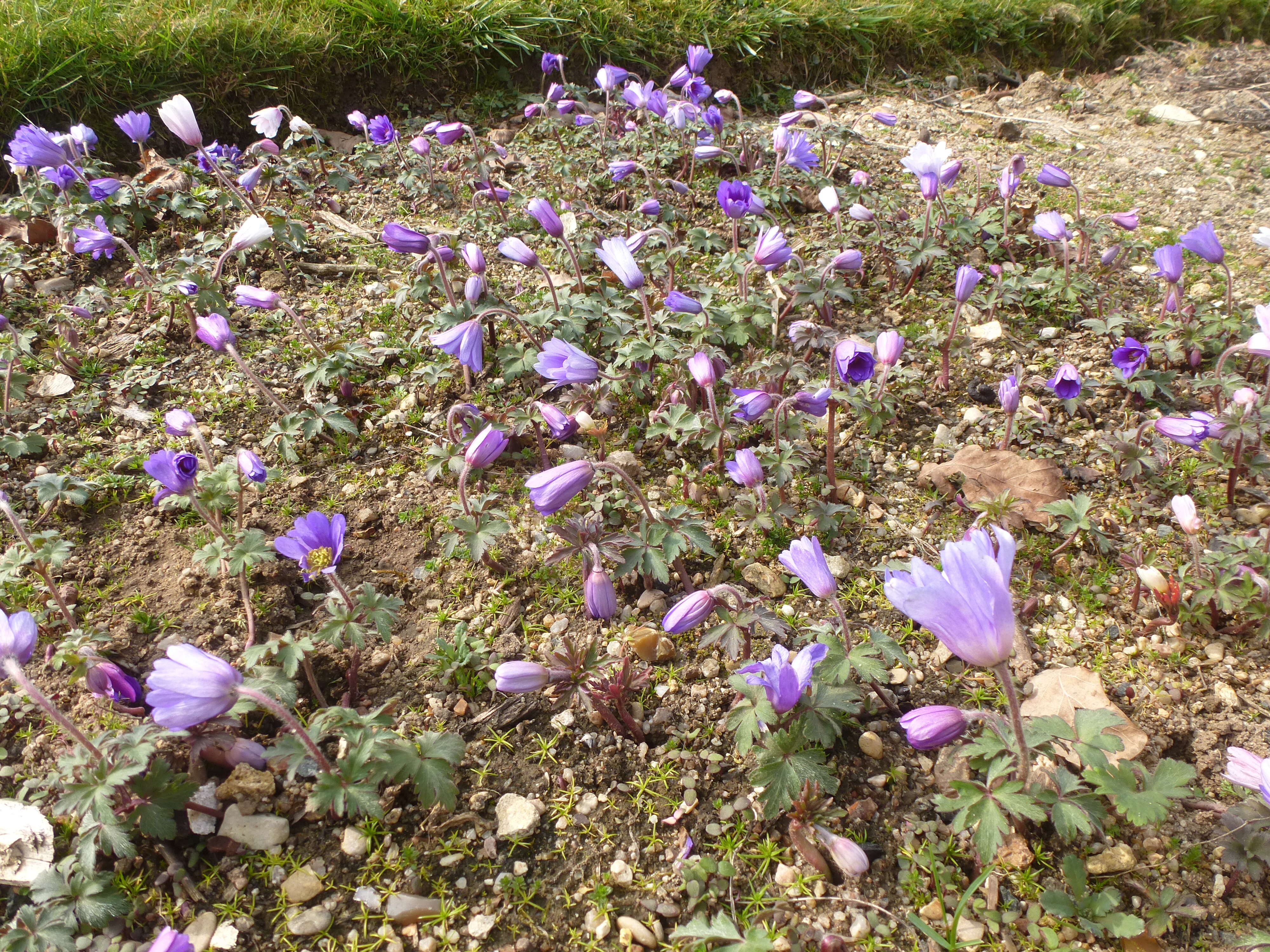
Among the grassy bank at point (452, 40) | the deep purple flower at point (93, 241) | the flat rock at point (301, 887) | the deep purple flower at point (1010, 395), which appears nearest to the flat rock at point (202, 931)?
the flat rock at point (301, 887)

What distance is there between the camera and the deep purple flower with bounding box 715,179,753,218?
328 centimetres

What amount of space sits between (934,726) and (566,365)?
57.4 inches

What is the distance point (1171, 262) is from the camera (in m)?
3.04

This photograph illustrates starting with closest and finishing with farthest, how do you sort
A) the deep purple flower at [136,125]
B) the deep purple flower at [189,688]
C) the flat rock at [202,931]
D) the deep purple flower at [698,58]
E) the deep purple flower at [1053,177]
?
the deep purple flower at [189,688]
the flat rock at [202,931]
the deep purple flower at [1053,177]
the deep purple flower at [136,125]
the deep purple flower at [698,58]

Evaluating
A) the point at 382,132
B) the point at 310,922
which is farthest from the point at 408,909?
the point at 382,132

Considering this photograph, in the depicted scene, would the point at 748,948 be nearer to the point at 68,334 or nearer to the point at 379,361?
the point at 379,361

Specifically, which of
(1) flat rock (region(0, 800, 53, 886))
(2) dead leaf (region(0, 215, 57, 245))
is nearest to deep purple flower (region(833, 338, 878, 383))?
(1) flat rock (region(0, 800, 53, 886))

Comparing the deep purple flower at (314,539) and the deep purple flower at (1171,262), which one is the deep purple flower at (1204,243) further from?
the deep purple flower at (314,539)

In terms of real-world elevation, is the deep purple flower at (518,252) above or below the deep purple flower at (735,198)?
below

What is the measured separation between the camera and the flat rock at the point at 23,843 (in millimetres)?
1757

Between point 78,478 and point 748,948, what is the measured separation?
8.26ft

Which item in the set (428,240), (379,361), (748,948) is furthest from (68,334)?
(748,948)

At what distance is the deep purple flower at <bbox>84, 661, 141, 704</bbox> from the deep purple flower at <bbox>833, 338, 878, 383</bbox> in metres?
2.21

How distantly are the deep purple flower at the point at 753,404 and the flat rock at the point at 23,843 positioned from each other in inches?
83.5
